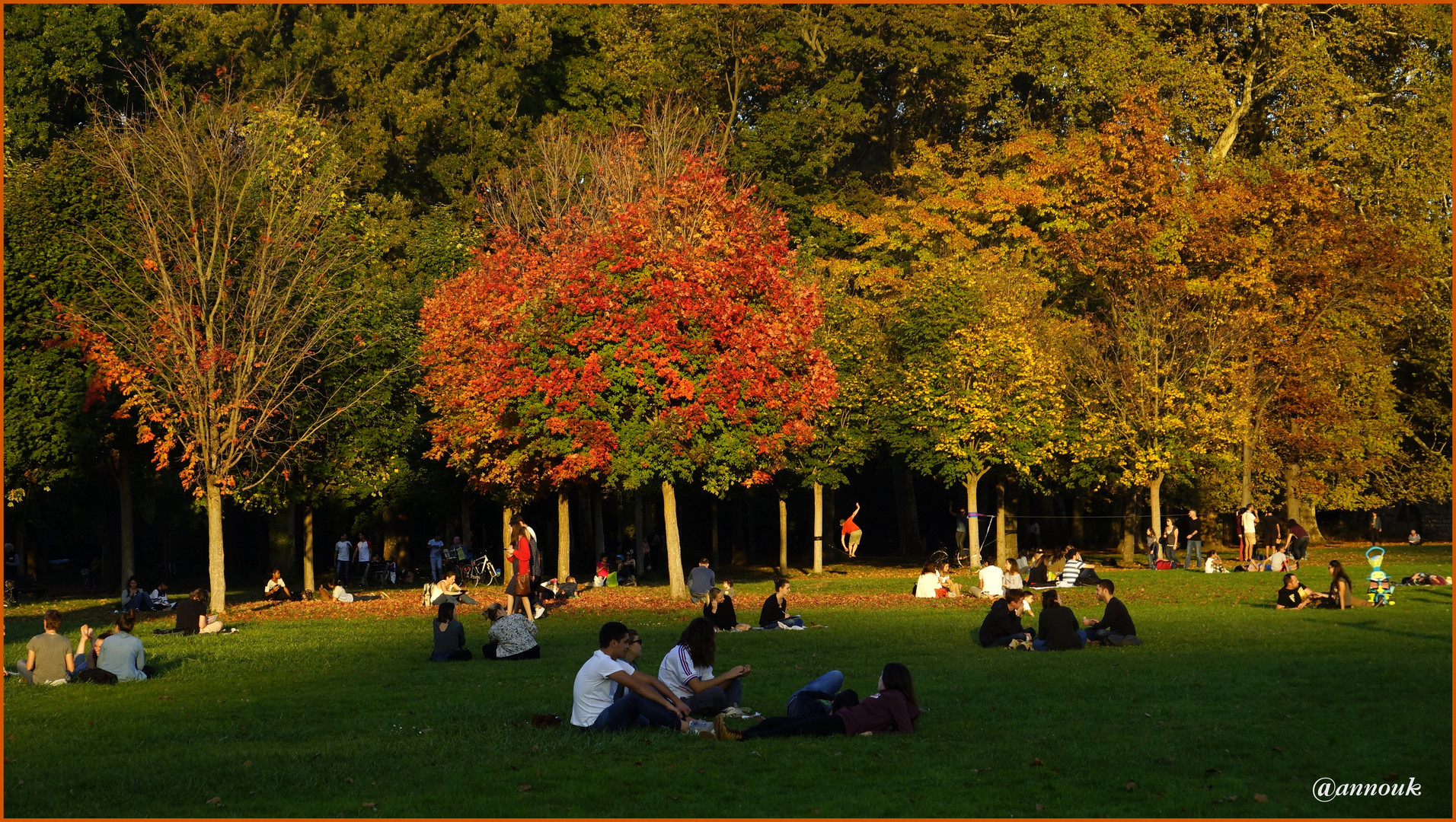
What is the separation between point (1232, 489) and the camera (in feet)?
168

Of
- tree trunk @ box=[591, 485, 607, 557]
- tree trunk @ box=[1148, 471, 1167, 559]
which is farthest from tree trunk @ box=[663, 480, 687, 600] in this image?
tree trunk @ box=[1148, 471, 1167, 559]

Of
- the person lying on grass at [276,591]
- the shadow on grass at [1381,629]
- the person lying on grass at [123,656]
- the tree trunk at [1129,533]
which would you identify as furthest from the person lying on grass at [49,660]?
the tree trunk at [1129,533]

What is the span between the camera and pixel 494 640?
20484 millimetres

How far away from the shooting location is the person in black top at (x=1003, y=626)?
2038cm

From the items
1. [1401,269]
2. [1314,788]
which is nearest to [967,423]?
[1401,269]

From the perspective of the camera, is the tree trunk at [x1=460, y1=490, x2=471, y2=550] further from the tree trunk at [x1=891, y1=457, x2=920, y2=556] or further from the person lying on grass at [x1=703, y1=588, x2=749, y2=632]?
the person lying on grass at [x1=703, y1=588, x2=749, y2=632]

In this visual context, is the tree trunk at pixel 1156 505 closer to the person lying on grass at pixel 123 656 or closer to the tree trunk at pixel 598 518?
the tree trunk at pixel 598 518

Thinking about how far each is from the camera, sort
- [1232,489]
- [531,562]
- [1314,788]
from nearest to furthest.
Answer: [1314,788], [531,562], [1232,489]

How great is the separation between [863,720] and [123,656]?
11015 millimetres

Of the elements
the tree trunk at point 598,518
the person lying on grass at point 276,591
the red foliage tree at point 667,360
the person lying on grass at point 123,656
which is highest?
the red foliage tree at point 667,360

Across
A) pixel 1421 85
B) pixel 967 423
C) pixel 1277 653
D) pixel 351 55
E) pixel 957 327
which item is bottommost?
pixel 1277 653

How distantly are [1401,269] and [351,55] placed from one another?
4218 centimetres

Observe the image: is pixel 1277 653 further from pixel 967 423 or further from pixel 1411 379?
pixel 1411 379

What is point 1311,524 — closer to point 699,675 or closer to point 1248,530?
point 1248,530
